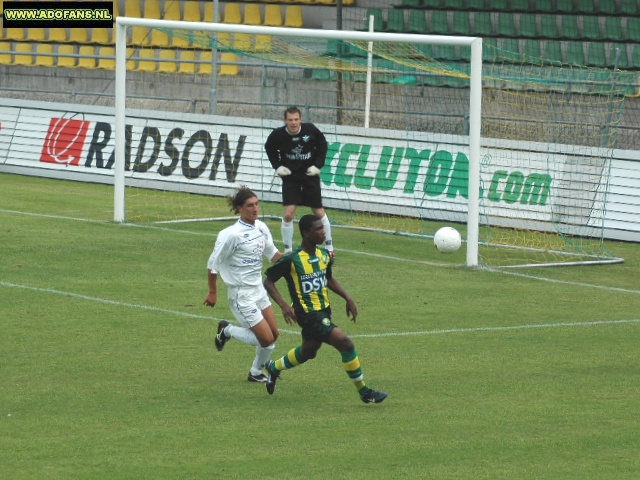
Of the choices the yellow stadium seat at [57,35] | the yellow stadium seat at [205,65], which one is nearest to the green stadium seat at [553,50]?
the yellow stadium seat at [205,65]

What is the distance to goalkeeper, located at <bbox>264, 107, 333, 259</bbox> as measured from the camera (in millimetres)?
15609

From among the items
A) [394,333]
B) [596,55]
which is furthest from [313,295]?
[596,55]

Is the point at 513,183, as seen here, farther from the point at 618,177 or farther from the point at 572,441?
the point at 572,441

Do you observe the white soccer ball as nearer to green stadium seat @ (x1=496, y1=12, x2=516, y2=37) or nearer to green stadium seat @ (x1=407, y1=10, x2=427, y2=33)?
green stadium seat @ (x1=496, y1=12, x2=516, y2=37)

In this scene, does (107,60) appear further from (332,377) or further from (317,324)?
(317,324)

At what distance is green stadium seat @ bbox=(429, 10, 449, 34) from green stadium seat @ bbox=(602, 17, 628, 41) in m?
3.69

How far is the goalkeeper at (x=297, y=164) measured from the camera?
51.2 ft

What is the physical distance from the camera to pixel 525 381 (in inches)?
379

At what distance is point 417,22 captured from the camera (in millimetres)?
28344

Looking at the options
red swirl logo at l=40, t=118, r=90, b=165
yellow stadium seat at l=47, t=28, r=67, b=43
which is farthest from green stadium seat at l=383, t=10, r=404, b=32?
yellow stadium seat at l=47, t=28, r=67, b=43

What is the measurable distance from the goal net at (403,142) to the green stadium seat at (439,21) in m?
3.06

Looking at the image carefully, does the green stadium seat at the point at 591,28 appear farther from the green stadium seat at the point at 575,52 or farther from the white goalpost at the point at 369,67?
the white goalpost at the point at 369,67

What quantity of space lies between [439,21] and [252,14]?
5.43m

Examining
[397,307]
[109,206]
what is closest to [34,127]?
[109,206]
